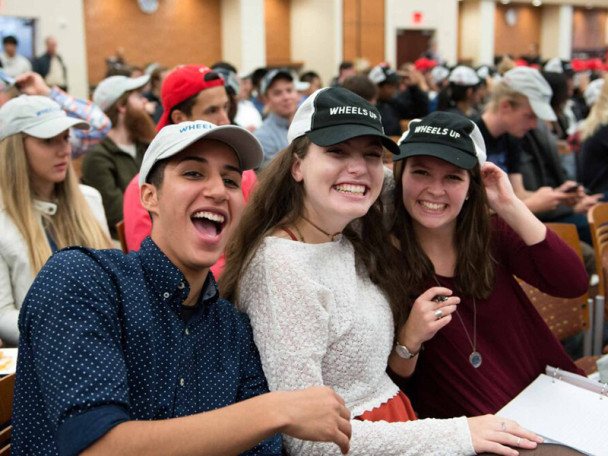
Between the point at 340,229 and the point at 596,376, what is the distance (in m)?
1.18

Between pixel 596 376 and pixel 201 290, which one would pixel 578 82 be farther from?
pixel 201 290

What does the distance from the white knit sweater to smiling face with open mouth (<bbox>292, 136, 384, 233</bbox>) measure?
0.12 m

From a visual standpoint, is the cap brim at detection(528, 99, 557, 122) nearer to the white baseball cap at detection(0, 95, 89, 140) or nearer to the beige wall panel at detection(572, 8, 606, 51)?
the white baseball cap at detection(0, 95, 89, 140)

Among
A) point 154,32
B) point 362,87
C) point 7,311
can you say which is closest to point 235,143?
point 7,311

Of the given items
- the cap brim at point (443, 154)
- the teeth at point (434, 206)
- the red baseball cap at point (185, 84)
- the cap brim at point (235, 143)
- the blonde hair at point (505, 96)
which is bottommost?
the teeth at point (434, 206)

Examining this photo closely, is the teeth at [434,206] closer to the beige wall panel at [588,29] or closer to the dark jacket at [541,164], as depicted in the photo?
the dark jacket at [541,164]

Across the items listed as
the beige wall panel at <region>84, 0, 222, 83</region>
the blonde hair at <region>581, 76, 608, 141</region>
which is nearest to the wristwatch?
the blonde hair at <region>581, 76, 608, 141</region>

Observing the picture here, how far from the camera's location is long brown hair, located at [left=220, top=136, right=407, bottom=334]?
1.62 meters

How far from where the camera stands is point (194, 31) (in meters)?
14.5

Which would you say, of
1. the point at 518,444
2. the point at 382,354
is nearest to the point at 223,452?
the point at 382,354

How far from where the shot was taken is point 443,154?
1755 millimetres

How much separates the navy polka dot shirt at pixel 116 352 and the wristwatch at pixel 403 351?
425 mm

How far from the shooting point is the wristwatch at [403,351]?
167 centimetres

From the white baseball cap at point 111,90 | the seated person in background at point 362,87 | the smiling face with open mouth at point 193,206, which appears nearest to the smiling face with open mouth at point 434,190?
the smiling face with open mouth at point 193,206
